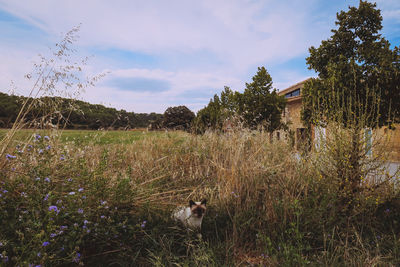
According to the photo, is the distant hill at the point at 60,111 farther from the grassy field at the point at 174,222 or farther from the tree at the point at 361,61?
the tree at the point at 361,61

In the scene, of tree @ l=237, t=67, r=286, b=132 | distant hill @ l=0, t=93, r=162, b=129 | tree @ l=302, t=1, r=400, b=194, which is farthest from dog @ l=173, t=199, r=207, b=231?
tree @ l=237, t=67, r=286, b=132

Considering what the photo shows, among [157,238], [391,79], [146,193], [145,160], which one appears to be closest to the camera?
[157,238]

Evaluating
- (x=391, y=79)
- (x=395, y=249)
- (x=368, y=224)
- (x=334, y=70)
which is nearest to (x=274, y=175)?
(x=368, y=224)

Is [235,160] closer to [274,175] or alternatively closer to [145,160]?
[274,175]

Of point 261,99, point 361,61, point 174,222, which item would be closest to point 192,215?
point 174,222

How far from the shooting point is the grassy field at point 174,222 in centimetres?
195

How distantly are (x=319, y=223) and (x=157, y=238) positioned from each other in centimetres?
191

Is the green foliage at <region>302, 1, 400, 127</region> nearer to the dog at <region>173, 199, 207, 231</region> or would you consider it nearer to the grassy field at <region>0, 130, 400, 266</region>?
the grassy field at <region>0, 130, 400, 266</region>

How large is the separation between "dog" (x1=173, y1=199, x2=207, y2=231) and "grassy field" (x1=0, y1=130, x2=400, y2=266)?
107mm

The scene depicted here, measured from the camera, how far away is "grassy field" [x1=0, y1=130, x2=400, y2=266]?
6.41ft

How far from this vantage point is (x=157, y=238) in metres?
2.57

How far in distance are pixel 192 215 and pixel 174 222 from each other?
1.03 ft

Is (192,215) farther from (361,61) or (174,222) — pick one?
(361,61)

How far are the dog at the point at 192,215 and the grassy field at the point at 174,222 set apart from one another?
0.11m
